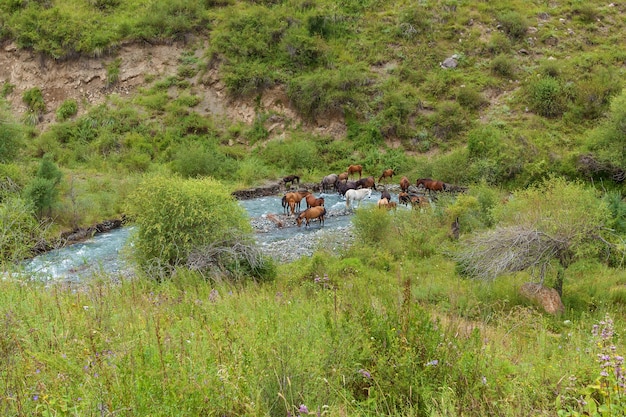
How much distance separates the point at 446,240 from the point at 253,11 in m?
26.4

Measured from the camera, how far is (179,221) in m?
12.0

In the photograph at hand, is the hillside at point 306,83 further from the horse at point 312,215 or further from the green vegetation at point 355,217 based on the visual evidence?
the horse at point 312,215

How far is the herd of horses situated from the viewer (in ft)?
65.1

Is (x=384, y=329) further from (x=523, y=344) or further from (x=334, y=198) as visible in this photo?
(x=334, y=198)

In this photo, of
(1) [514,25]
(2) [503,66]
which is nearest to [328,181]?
(2) [503,66]

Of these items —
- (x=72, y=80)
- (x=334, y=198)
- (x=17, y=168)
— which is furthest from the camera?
(x=72, y=80)

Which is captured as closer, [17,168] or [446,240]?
[446,240]

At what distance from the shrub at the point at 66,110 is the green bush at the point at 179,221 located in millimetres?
23218

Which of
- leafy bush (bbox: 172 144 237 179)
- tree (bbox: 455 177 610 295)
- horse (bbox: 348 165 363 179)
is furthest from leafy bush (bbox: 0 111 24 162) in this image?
tree (bbox: 455 177 610 295)

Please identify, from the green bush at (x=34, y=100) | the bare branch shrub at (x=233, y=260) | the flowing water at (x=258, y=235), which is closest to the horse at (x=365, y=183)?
the flowing water at (x=258, y=235)

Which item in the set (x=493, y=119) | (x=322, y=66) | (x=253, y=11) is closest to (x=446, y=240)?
(x=493, y=119)

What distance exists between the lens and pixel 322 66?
34.0 metres

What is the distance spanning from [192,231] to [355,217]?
22.1 feet

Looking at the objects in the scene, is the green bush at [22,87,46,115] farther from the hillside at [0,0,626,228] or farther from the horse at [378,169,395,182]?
the horse at [378,169,395,182]
